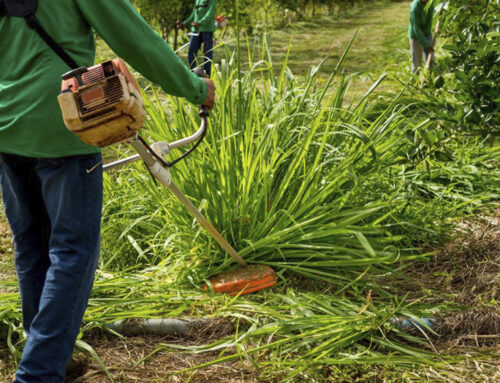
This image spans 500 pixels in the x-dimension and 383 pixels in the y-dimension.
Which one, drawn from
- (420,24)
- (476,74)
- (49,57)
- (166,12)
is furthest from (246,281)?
(166,12)

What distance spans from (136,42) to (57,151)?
0.35 metres

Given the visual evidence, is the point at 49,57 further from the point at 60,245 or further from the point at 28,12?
the point at 60,245

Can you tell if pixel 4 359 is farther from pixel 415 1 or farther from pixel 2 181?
pixel 415 1

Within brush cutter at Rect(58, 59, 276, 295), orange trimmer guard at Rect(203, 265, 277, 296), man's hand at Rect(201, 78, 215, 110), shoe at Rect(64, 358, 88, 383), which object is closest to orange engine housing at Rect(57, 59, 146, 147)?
brush cutter at Rect(58, 59, 276, 295)

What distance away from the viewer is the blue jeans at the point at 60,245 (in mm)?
1474

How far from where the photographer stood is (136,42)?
56.6 inches

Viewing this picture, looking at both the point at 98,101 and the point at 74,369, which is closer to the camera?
the point at 98,101

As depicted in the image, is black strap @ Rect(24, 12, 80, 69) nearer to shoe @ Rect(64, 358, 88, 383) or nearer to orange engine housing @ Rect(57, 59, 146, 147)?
orange engine housing @ Rect(57, 59, 146, 147)

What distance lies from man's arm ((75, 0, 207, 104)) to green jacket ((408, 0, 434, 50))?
14.8 feet

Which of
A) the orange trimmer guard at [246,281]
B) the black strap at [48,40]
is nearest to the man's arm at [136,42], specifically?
the black strap at [48,40]

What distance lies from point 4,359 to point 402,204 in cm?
172

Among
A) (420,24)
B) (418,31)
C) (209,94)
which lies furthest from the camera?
(420,24)

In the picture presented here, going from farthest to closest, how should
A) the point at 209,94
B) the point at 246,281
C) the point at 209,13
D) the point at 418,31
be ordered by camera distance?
the point at 209,13 → the point at 418,31 → the point at 246,281 → the point at 209,94

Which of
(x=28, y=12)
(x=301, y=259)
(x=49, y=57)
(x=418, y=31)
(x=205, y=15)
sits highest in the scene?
(x=28, y=12)
